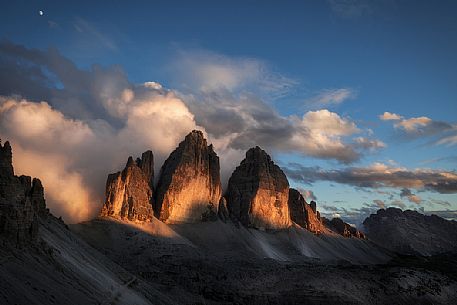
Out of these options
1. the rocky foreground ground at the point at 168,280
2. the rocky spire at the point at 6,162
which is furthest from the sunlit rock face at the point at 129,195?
the rocky spire at the point at 6,162

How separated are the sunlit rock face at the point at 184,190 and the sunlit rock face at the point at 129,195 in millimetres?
10629

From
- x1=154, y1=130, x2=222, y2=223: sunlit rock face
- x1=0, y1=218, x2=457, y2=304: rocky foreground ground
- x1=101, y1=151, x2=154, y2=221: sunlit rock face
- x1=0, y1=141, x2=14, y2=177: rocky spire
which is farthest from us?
x1=154, y1=130, x2=222, y2=223: sunlit rock face

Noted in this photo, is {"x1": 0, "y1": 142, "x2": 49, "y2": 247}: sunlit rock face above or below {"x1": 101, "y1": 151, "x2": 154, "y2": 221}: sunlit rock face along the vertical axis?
below

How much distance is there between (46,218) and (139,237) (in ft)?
240

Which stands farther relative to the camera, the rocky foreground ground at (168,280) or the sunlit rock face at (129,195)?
the sunlit rock face at (129,195)

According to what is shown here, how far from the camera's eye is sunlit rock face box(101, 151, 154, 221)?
6102 inches

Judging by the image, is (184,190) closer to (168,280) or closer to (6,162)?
(168,280)

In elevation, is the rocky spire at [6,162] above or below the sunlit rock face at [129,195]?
below

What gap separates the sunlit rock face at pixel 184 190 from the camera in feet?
591

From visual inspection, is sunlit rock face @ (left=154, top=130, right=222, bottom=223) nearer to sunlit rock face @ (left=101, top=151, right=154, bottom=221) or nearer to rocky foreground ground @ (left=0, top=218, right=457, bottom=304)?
sunlit rock face @ (left=101, top=151, right=154, bottom=221)

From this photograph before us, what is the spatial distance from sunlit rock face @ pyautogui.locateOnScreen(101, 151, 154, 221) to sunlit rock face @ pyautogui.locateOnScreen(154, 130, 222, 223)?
1063 cm

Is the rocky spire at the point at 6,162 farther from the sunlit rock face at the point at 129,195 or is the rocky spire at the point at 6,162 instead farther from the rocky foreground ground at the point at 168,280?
the sunlit rock face at the point at 129,195

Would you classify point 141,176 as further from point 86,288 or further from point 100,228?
point 86,288

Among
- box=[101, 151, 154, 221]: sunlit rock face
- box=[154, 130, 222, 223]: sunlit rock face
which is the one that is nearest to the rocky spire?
box=[101, 151, 154, 221]: sunlit rock face
